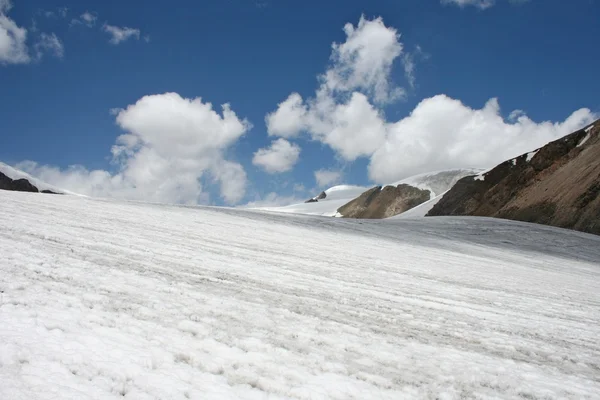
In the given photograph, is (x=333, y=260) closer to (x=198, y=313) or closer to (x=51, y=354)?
(x=198, y=313)

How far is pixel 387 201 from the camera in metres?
110

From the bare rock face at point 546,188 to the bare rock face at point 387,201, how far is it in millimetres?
35538

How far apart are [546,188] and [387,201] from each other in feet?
210

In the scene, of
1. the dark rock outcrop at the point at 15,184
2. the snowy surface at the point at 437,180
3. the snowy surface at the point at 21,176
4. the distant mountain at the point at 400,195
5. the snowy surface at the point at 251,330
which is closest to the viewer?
the snowy surface at the point at 251,330

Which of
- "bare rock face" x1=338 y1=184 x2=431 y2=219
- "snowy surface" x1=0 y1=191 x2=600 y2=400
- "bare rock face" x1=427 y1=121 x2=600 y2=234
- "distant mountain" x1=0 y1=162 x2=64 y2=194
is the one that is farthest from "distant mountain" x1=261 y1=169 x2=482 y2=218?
"snowy surface" x1=0 y1=191 x2=600 y2=400

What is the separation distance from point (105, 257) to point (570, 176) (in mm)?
49813

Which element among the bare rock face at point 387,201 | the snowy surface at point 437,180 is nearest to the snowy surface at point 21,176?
the bare rock face at point 387,201

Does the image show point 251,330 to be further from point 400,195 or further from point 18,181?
point 400,195

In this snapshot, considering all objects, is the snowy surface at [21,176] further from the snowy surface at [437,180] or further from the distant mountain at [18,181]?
the snowy surface at [437,180]

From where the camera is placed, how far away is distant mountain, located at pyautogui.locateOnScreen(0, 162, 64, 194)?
87688mm

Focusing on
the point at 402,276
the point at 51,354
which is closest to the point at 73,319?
the point at 51,354

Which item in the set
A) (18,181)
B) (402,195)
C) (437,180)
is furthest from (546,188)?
(18,181)

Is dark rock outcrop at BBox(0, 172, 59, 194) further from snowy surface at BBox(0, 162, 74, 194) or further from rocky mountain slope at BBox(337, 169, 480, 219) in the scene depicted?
rocky mountain slope at BBox(337, 169, 480, 219)

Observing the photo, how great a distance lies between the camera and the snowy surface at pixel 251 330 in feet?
8.05
